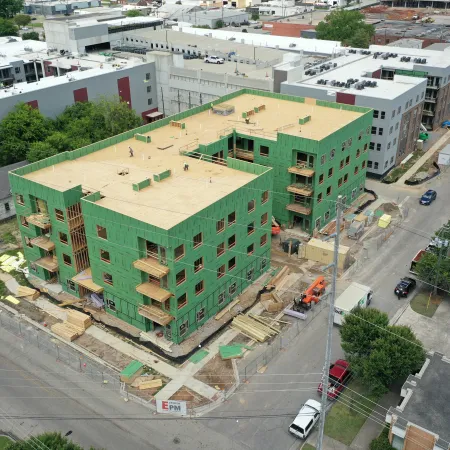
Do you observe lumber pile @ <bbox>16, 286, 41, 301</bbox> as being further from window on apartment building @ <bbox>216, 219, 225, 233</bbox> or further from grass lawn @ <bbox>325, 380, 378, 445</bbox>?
grass lawn @ <bbox>325, 380, 378, 445</bbox>

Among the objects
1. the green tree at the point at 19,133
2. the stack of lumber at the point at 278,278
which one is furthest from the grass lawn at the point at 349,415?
the green tree at the point at 19,133

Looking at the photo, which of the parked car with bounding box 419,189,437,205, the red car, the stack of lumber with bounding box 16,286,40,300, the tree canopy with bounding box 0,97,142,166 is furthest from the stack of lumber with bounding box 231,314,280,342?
the tree canopy with bounding box 0,97,142,166

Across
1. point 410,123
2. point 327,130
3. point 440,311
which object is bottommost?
point 440,311

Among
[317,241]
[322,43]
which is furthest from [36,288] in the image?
[322,43]

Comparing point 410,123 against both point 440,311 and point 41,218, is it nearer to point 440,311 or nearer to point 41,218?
point 440,311

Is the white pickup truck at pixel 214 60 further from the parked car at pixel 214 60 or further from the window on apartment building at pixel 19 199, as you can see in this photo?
A: the window on apartment building at pixel 19 199

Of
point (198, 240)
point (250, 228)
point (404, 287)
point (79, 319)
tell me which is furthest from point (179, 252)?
point (404, 287)

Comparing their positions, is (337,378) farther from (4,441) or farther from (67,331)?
(4,441)
